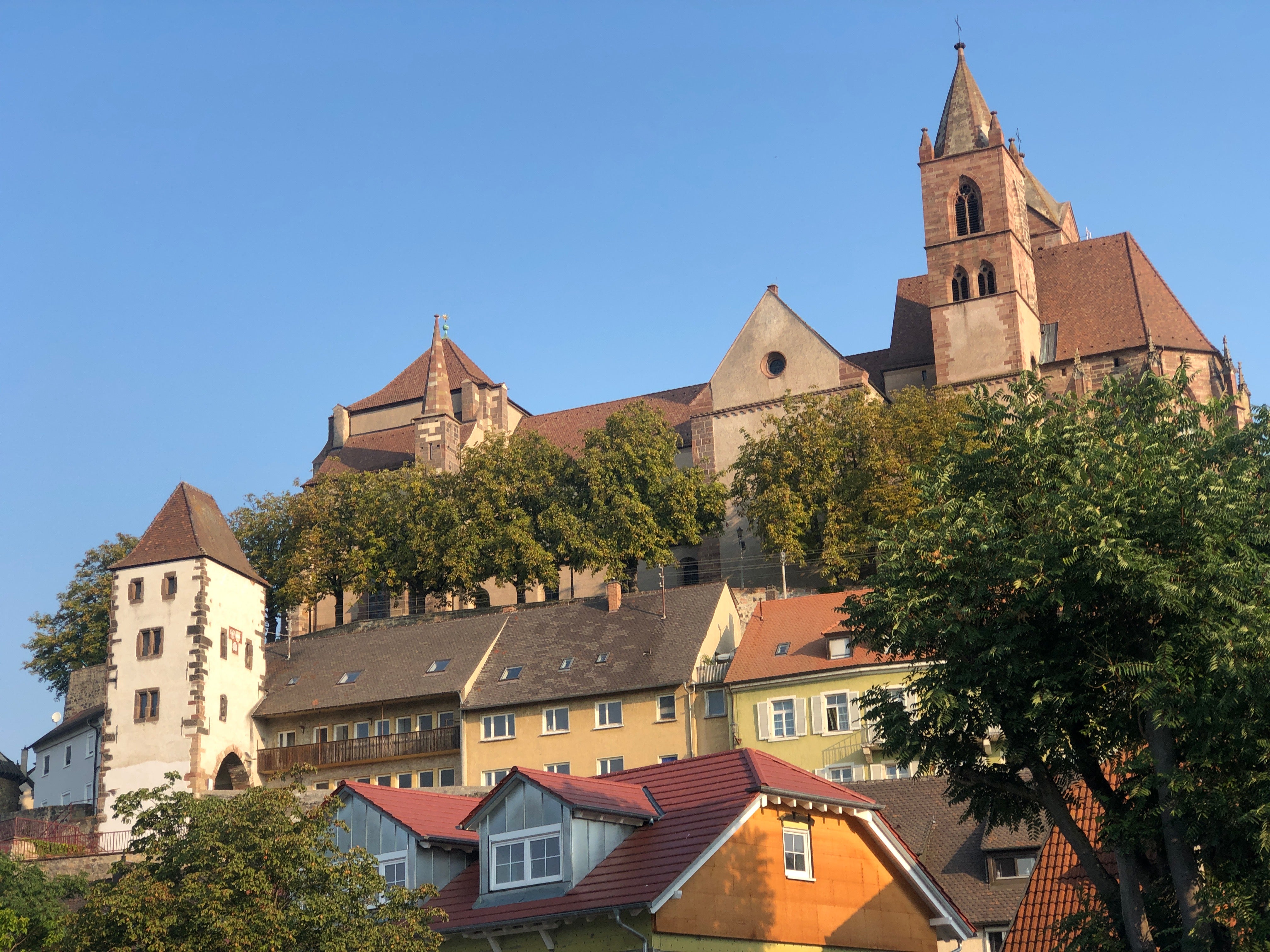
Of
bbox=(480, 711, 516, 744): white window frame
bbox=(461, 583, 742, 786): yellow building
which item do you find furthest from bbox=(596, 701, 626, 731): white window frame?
bbox=(480, 711, 516, 744): white window frame

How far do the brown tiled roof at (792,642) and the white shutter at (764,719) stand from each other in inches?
31.5

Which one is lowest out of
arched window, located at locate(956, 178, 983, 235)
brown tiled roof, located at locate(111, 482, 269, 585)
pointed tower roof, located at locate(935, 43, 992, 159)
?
brown tiled roof, located at locate(111, 482, 269, 585)

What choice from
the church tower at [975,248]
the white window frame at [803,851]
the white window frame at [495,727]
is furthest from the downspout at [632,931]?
the church tower at [975,248]

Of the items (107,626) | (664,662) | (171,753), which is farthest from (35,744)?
(664,662)

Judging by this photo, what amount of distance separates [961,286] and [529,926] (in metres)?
55.1

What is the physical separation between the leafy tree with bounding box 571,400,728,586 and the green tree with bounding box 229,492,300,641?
12.8 m

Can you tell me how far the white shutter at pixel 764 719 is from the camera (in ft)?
158

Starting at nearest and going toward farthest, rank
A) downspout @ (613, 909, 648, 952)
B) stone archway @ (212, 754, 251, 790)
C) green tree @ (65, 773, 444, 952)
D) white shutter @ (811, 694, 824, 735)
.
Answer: green tree @ (65, 773, 444, 952), downspout @ (613, 909, 648, 952), white shutter @ (811, 694, 824, 735), stone archway @ (212, 754, 251, 790)

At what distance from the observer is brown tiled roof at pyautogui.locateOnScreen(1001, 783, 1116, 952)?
25.7 metres

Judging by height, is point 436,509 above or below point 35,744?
above

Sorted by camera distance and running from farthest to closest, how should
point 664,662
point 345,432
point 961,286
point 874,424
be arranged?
point 345,432 → point 961,286 → point 874,424 → point 664,662

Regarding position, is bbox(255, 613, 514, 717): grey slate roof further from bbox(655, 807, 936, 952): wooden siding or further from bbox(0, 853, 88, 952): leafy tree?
bbox(655, 807, 936, 952): wooden siding

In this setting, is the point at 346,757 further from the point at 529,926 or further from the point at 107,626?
the point at 529,926

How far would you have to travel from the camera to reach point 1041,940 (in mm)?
25672
